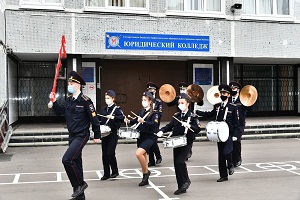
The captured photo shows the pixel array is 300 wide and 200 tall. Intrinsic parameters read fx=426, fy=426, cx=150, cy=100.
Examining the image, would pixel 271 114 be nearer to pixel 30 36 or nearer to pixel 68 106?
pixel 30 36

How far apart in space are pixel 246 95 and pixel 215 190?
3.10 meters

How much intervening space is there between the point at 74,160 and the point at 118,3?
10.7 m

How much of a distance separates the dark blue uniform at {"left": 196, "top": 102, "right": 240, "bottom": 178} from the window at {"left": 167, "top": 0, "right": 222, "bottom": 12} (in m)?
9.07

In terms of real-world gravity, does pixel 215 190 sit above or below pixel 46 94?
below

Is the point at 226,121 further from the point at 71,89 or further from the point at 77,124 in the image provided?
the point at 71,89

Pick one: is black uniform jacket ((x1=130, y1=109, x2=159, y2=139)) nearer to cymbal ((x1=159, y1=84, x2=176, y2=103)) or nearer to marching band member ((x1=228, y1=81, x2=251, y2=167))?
marching band member ((x1=228, y1=81, x2=251, y2=167))

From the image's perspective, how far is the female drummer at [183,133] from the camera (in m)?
7.70

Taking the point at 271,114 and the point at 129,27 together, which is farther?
the point at 271,114

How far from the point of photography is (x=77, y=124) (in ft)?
23.8

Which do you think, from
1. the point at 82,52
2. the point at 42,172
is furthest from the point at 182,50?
the point at 42,172

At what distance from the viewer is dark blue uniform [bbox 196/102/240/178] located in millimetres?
8836

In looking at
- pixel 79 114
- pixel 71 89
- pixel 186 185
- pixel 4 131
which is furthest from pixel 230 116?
pixel 4 131

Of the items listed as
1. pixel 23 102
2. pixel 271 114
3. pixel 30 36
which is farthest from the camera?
pixel 271 114

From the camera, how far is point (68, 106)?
290 inches
